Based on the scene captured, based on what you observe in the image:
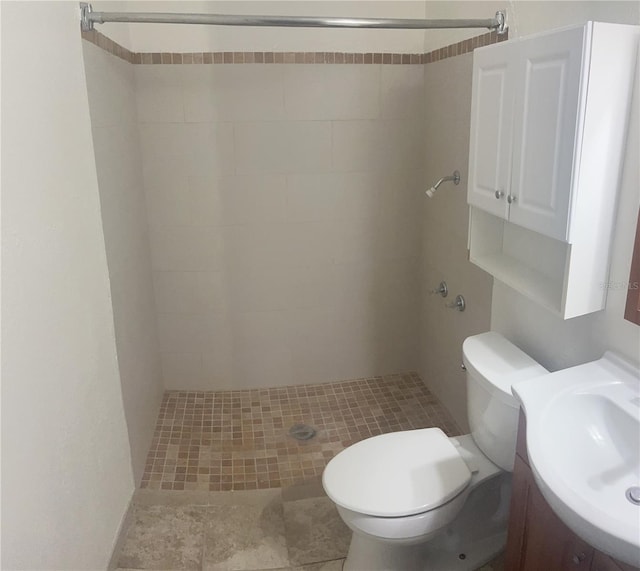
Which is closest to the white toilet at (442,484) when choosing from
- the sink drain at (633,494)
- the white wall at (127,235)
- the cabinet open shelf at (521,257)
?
the cabinet open shelf at (521,257)

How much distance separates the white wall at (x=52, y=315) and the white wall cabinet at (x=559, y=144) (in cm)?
121

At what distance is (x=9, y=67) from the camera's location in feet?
4.13

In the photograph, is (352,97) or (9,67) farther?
(352,97)

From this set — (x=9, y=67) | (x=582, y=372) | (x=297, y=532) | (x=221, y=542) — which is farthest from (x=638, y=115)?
(x=221, y=542)

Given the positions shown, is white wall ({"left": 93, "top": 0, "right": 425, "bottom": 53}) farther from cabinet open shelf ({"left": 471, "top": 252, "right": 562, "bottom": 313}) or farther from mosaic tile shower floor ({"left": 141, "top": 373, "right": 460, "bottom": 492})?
mosaic tile shower floor ({"left": 141, "top": 373, "right": 460, "bottom": 492})

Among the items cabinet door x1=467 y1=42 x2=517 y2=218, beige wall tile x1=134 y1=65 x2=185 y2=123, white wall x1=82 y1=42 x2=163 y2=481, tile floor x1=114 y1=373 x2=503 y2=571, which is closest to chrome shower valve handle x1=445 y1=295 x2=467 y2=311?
tile floor x1=114 y1=373 x2=503 y2=571

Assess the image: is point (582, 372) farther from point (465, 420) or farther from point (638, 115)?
point (465, 420)

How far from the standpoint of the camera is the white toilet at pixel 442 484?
164cm

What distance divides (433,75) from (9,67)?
1.85 m

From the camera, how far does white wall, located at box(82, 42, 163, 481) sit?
1970 mm

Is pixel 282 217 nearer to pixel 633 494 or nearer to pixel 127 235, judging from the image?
pixel 127 235

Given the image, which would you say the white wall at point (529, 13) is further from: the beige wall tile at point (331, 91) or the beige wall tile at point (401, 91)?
the beige wall tile at point (331, 91)

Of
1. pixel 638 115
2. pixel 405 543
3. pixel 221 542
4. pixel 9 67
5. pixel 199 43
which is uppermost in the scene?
pixel 199 43

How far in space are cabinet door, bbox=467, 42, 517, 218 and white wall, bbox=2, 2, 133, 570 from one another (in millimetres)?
1207
